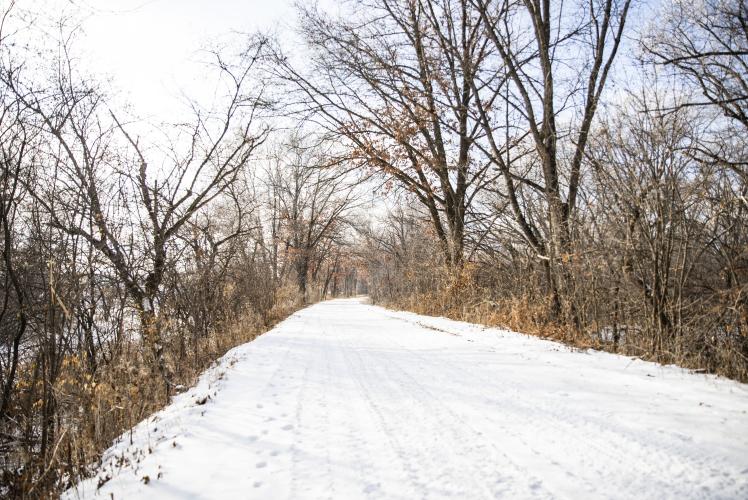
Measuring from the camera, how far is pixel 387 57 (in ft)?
33.7

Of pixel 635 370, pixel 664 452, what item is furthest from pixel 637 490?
pixel 635 370

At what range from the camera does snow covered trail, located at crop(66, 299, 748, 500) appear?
84.8 inches

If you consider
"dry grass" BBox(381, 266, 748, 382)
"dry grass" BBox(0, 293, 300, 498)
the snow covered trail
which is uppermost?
"dry grass" BBox(381, 266, 748, 382)

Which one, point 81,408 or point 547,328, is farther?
point 547,328

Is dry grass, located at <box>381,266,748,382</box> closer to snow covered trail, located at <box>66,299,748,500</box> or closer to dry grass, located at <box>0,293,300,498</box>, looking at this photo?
snow covered trail, located at <box>66,299,748,500</box>

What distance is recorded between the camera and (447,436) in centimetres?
278

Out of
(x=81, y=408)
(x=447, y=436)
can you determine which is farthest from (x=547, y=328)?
(x=81, y=408)

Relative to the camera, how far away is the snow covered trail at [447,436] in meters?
2.15

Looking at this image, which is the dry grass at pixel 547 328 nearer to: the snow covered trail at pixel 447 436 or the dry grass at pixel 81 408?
the snow covered trail at pixel 447 436

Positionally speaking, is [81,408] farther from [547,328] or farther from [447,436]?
[547,328]

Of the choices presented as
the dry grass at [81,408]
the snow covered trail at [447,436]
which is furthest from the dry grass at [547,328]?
the dry grass at [81,408]

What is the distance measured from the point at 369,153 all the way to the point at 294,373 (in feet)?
27.0

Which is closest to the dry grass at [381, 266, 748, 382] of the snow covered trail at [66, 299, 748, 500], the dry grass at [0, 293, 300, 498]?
the snow covered trail at [66, 299, 748, 500]

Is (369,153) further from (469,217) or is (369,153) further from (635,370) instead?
(635,370)
